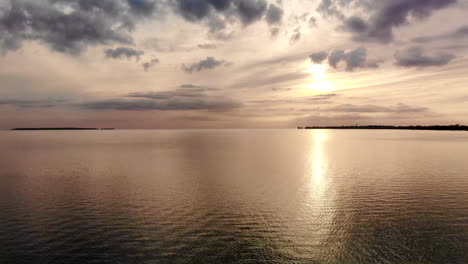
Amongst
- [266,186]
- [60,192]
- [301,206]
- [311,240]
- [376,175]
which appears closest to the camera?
[311,240]

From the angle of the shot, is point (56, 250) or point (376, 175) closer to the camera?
point (56, 250)

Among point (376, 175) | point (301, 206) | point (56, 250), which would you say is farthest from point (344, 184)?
point (56, 250)

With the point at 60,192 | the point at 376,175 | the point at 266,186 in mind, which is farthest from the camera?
the point at 376,175

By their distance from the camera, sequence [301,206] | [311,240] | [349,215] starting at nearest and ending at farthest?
[311,240] → [349,215] → [301,206]

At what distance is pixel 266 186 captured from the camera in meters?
63.2

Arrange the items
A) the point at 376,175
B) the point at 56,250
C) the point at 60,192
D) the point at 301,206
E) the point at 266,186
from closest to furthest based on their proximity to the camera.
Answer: the point at 56,250, the point at 301,206, the point at 60,192, the point at 266,186, the point at 376,175

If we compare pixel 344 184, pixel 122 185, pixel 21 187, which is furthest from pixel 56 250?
pixel 344 184

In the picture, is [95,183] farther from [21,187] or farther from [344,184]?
[344,184]

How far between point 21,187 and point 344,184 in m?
69.9

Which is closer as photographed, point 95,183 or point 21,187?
point 21,187

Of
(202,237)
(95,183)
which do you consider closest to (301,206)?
(202,237)

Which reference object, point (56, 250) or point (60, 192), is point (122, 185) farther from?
point (56, 250)

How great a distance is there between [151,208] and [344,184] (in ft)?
142

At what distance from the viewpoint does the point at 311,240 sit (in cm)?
3397
